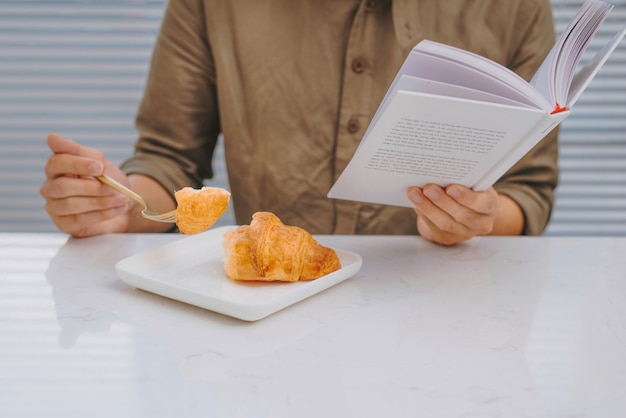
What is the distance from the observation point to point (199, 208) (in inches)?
38.4

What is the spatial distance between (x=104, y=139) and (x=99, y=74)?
23 centimetres

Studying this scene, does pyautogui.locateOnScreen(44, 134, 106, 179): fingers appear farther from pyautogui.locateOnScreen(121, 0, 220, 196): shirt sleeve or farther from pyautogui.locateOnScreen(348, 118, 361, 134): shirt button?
pyautogui.locateOnScreen(348, 118, 361, 134): shirt button

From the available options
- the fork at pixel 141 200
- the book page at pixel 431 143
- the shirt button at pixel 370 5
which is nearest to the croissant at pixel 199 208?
the fork at pixel 141 200

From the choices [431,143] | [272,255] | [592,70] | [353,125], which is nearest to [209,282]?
[272,255]

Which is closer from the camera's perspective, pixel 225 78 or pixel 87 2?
pixel 225 78

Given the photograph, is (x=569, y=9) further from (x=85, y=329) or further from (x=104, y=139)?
(x=85, y=329)

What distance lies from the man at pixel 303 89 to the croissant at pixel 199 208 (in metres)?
0.44

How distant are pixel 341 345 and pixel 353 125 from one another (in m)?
0.81

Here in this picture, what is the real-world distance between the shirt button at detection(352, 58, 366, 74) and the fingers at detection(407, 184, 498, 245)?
464 mm

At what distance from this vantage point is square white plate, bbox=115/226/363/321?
0.81 meters

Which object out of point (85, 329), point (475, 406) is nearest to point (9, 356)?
point (85, 329)

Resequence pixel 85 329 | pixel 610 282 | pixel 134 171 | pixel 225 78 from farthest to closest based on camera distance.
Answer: pixel 225 78, pixel 134 171, pixel 610 282, pixel 85 329

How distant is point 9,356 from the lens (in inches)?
28.4

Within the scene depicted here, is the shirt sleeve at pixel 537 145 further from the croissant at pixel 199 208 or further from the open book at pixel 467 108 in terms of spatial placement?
the croissant at pixel 199 208
